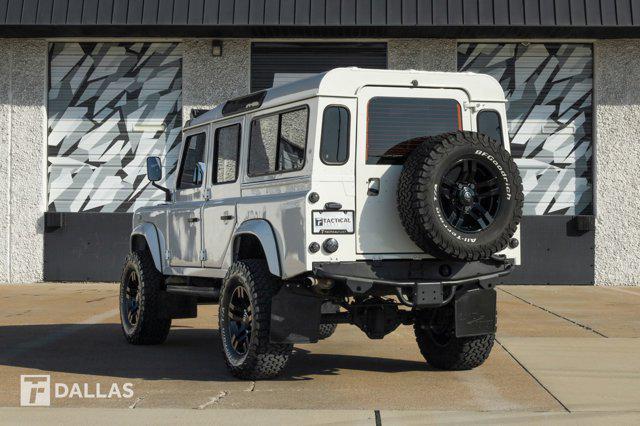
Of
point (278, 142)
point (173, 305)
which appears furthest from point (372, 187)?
point (173, 305)

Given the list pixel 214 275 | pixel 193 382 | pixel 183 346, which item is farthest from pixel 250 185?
pixel 183 346

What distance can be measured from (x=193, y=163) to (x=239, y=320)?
231 centimetres

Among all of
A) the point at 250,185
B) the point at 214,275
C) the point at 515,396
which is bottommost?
the point at 515,396

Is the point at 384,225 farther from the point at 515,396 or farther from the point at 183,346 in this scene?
the point at 183,346

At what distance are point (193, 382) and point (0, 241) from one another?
1136 centimetres

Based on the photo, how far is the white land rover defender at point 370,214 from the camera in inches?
304

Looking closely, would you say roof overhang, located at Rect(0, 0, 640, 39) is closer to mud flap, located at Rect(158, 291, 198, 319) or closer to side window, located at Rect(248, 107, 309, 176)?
mud flap, located at Rect(158, 291, 198, 319)

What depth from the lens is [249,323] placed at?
8.20 metres

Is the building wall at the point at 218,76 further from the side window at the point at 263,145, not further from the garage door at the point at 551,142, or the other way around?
the side window at the point at 263,145

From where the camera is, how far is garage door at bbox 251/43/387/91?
1850cm

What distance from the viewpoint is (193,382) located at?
8.21 metres

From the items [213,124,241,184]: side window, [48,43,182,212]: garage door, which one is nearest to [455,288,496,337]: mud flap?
[213,124,241,184]: side window

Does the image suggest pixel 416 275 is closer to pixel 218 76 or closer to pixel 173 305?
pixel 173 305

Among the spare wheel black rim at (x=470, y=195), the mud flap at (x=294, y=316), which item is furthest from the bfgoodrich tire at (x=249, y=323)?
the spare wheel black rim at (x=470, y=195)
